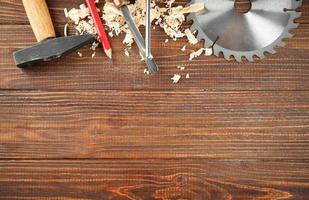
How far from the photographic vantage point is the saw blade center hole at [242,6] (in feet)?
2.95

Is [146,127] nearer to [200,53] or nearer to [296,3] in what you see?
[200,53]

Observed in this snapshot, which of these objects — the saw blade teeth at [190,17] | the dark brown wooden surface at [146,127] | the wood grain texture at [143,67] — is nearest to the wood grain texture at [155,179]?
the dark brown wooden surface at [146,127]

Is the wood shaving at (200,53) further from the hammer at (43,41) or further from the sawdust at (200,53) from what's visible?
the hammer at (43,41)

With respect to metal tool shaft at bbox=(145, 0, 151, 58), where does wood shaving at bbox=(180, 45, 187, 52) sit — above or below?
below

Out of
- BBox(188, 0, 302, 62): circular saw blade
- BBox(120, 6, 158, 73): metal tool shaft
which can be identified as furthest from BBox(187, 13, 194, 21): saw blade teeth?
Answer: BBox(120, 6, 158, 73): metal tool shaft

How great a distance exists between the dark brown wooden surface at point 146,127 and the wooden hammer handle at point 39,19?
0.10 feet

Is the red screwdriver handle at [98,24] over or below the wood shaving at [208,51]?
over

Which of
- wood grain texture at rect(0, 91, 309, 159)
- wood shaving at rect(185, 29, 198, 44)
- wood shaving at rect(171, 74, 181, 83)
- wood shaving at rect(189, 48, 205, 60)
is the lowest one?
wood grain texture at rect(0, 91, 309, 159)

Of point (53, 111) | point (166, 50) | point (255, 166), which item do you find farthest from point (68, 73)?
point (255, 166)

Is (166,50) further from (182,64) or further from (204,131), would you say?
(204,131)

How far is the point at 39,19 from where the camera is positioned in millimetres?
861

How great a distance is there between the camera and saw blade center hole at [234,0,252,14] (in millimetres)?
900

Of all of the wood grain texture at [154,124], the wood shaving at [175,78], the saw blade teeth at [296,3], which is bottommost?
the wood grain texture at [154,124]

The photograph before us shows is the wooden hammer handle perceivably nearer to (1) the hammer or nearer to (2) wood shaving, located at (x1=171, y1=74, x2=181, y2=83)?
(1) the hammer
